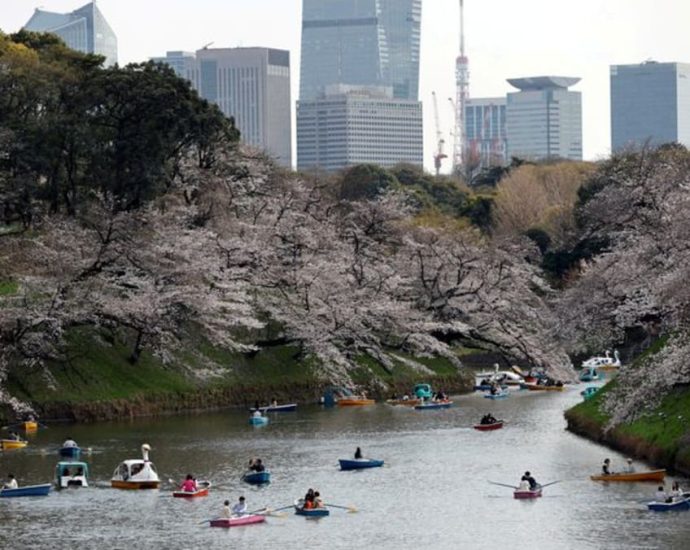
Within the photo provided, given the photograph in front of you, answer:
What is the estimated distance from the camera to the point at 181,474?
61250 mm

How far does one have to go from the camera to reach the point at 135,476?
59125 millimetres

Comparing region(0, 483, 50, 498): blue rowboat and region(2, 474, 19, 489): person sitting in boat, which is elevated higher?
region(2, 474, 19, 489): person sitting in boat

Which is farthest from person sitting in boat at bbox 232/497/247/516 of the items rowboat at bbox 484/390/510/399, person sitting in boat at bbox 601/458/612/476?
rowboat at bbox 484/390/510/399

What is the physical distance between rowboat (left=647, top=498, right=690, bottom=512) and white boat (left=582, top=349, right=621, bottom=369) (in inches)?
2195

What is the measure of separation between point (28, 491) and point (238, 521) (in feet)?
29.6

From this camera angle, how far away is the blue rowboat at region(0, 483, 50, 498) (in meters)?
56.5

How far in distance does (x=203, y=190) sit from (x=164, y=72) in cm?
698

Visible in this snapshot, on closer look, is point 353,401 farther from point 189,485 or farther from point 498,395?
point 189,485

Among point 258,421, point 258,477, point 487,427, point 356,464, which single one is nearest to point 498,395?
point 487,427

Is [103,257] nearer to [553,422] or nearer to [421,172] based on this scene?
[553,422]

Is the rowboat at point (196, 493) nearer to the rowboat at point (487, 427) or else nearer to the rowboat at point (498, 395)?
the rowboat at point (487, 427)

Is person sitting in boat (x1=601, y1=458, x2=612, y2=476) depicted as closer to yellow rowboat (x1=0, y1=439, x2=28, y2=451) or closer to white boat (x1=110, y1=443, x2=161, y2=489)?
white boat (x1=110, y1=443, x2=161, y2=489)

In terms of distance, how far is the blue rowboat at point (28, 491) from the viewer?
56500mm

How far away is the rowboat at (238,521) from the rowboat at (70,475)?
29.8 ft
